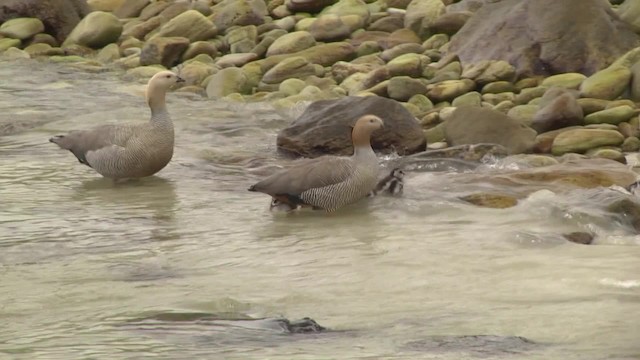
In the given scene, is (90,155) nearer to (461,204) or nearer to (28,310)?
(461,204)

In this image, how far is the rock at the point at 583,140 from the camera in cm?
1321

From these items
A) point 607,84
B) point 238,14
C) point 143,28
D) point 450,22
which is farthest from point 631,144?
point 143,28

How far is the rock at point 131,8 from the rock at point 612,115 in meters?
11.5

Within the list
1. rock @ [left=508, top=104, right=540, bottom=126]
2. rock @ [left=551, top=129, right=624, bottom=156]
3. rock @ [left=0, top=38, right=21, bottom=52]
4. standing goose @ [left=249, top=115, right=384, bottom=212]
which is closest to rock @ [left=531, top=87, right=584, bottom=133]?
rock @ [left=508, top=104, right=540, bottom=126]

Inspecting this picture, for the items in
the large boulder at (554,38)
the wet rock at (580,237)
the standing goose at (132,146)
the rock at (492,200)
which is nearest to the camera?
the wet rock at (580,237)

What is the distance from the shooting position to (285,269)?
8.99m

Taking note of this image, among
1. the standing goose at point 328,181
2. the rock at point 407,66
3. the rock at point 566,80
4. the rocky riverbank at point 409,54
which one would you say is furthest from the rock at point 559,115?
the standing goose at point 328,181

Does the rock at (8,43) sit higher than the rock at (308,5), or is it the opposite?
the rock at (308,5)

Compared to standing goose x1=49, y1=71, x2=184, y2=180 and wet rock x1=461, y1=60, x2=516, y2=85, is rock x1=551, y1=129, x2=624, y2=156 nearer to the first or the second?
wet rock x1=461, y1=60, x2=516, y2=85

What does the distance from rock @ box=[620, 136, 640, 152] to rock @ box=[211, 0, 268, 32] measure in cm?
905

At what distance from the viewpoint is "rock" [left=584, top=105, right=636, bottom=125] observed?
13.9 meters

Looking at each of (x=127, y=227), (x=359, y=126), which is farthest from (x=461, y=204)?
(x=127, y=227)

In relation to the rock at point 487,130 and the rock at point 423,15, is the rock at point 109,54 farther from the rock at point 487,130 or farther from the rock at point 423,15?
the rock at point 487,130

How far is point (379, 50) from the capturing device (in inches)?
741
